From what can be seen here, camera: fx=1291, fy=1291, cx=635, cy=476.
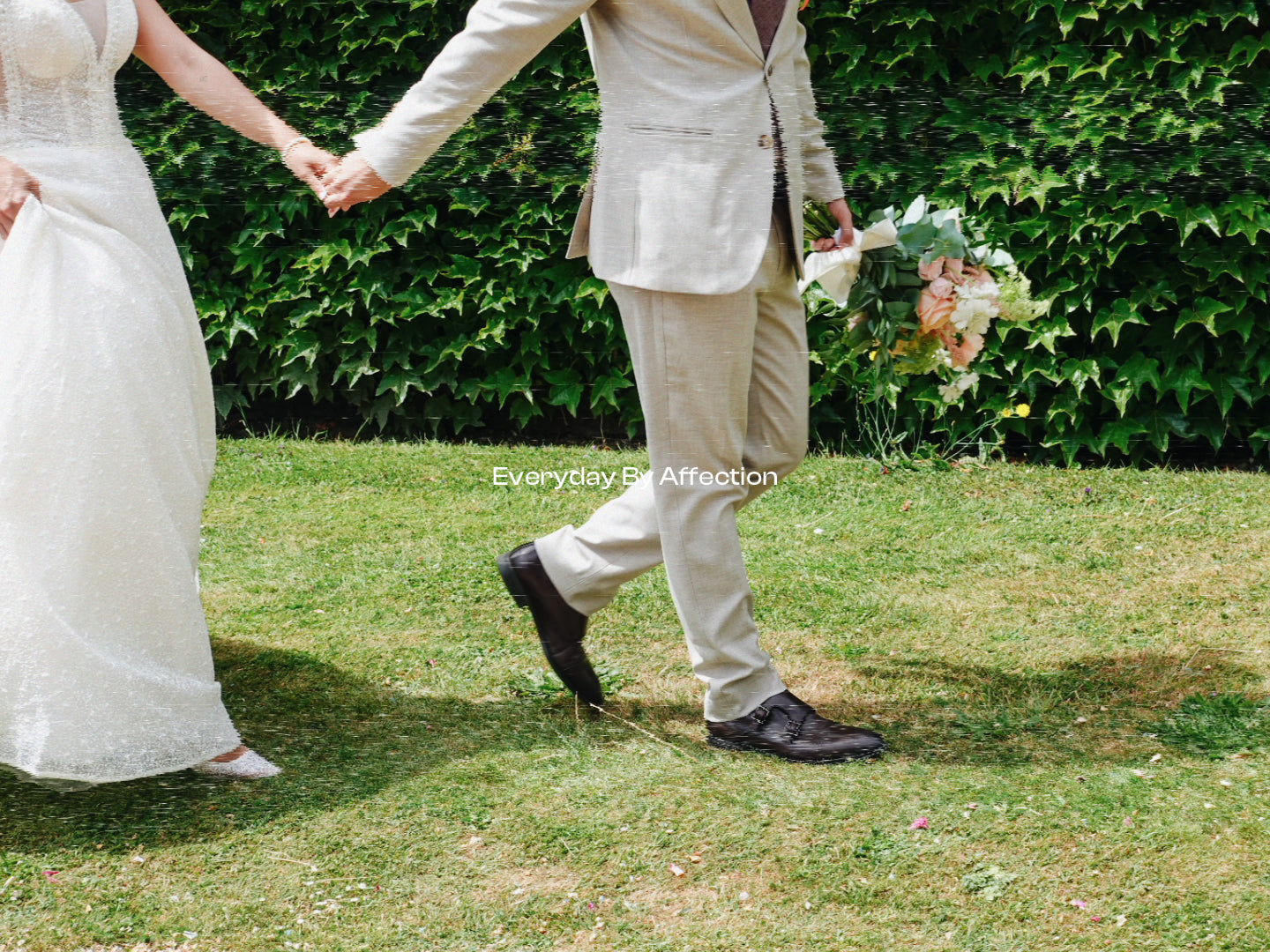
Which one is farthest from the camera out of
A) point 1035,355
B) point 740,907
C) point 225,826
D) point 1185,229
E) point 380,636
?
point 1035,355

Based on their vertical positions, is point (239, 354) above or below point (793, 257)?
below

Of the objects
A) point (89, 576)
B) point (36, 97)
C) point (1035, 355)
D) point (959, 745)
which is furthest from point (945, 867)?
point (1035, 355)

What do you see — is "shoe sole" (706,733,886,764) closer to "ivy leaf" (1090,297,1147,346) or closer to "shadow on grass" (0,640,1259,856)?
"shadow on grass" (0,640,1259,856)

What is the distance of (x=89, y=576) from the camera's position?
2543 millimetres

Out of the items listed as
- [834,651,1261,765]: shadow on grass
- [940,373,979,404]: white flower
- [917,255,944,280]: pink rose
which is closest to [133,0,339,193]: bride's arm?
[917,255,944,280]: pink rose

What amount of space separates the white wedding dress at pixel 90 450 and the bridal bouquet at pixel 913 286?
1504 millimetres

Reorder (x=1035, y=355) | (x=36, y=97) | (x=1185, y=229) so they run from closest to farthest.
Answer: (x=36, y=97) < (x=1185, y=229) < (x=1035, y=355)

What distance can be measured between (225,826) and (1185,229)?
3.90m

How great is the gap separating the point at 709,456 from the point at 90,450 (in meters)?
1.25

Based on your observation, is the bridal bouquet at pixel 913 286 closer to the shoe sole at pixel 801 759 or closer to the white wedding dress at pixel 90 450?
the shoe sole at pixel 801 759

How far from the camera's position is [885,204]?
5.04m

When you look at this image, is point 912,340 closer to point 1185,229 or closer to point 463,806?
point 463,806

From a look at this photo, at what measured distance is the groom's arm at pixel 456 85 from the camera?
8.16ft

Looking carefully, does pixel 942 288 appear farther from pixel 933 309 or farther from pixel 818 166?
pixel 818 166
